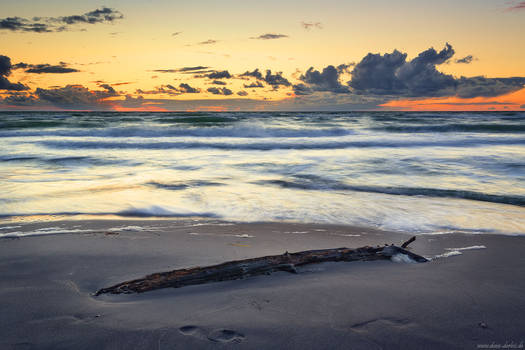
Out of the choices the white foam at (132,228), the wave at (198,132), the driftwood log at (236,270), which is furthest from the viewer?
the wave at (198,132)

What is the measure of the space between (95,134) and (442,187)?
68.5 ft

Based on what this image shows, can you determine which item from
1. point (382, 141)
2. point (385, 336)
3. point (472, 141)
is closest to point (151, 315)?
point (385, 336)

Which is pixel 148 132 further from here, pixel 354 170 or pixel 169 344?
pixel 169 344

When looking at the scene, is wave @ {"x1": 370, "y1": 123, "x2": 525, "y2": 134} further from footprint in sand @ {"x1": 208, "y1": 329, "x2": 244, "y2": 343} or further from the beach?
footprint in sand @ {"x1": 208, "y1": 329, "x2": 244, "y2": 343}

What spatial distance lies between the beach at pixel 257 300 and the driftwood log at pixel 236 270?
47 mm

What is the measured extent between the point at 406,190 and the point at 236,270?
15.1 feet

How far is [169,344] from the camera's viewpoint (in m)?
1.54

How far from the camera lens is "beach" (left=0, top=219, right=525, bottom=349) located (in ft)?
5.21

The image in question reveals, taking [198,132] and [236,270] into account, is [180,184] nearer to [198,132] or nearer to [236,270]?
[236,270]

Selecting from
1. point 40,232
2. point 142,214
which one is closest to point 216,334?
point 40,232

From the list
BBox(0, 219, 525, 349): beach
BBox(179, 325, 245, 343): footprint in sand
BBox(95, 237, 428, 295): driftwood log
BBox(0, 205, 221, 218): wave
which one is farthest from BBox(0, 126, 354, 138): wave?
BBox(179, 325, 245, 343): footprint in sand

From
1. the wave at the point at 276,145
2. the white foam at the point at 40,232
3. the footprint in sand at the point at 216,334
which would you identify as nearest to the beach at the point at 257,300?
the footprint in sand at the point at 216,334

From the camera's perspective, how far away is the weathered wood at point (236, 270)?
6.77 feet

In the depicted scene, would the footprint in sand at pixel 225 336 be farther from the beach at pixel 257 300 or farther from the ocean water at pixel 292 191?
the ocean water at pixel 292 191
